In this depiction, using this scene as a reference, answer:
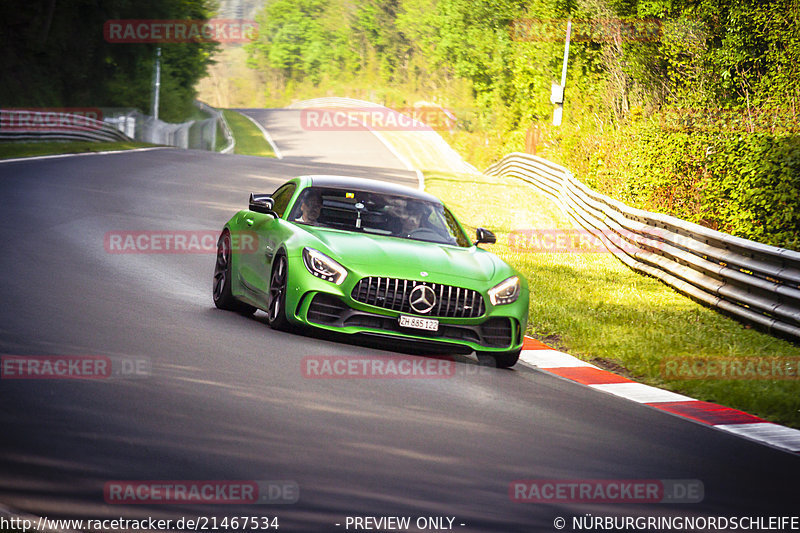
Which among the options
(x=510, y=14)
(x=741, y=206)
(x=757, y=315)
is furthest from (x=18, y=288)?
(x=510, y=14)

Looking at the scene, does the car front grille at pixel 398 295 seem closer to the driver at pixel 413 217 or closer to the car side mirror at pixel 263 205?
the driver at pixel 413 217

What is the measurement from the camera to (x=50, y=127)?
42531 millimetres

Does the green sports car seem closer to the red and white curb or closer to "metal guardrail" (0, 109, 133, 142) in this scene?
the red and white curb

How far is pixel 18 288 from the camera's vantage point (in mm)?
11062

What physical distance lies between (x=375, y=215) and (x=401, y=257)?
1.20 meters

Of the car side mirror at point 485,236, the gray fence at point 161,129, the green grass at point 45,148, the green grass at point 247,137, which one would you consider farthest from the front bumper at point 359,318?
the green grass at point 247,137

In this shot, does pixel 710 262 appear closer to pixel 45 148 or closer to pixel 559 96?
pixel 45 148

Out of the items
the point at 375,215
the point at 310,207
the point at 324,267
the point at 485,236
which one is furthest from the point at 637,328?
the point at 324,267

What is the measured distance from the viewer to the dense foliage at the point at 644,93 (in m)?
17.1

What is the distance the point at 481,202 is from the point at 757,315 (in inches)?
721

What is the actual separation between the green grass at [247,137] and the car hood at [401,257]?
→ 56.4m

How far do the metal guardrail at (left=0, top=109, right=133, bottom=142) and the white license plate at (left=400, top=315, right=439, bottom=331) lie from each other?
101ft

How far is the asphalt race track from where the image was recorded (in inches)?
215

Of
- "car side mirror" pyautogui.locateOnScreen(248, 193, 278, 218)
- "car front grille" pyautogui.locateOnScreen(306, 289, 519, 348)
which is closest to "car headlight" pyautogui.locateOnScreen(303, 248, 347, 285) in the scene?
"car front grille" pyautogui.locateOnScreen(306, 289, 519, 348)
